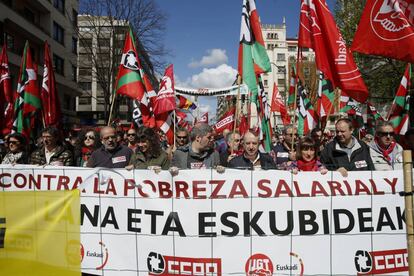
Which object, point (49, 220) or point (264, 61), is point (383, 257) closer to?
point (49, 220)

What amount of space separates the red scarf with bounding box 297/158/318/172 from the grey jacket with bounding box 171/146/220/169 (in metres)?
1.01

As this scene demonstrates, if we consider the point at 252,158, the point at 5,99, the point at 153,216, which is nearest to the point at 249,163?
the point at 252,158

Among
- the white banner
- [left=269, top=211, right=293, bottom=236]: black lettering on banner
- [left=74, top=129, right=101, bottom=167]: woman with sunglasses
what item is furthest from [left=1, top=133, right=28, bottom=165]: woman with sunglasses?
[left=269, top=211, right=293, bottom=236]: black lettering on banner

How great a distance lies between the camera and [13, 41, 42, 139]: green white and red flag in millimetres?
7727

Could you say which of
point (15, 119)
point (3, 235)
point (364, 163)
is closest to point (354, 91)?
point (364, 163)

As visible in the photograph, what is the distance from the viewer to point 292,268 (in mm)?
3291

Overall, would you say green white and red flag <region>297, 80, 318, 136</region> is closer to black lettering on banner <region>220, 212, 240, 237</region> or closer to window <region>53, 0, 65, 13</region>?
black lettering on banner <region>220, 212, 240, 237</region>

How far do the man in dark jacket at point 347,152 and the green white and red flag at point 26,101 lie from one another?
614 cm

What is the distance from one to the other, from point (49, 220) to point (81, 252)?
1.49ft

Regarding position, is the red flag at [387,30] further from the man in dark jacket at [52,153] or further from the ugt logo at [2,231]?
the ugt logo at [2,231]

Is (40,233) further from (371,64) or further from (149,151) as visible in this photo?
(371,64)

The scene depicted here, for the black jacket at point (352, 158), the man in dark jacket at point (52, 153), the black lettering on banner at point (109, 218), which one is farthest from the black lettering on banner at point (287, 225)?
the man in dark jacket at point (52, 153)

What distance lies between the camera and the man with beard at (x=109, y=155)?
5.11m

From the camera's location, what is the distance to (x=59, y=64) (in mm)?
37750
